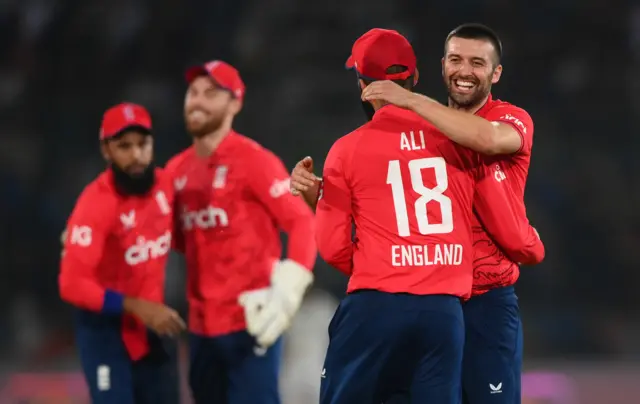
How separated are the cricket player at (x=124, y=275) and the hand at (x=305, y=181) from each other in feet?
4.35

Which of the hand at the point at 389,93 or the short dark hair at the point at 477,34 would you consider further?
the short dark hair at the point at 477,34

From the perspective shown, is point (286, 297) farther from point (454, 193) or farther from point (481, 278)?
point (454, 193)

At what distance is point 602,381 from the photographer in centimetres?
718

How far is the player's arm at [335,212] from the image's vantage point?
11.4 feet

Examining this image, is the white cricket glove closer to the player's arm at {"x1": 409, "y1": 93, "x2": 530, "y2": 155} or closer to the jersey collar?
the jersey collar

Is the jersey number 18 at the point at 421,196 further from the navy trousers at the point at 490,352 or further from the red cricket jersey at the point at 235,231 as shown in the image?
the red cricket jersey at the point at 235,231

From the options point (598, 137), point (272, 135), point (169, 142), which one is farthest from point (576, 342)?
point (169, 142)

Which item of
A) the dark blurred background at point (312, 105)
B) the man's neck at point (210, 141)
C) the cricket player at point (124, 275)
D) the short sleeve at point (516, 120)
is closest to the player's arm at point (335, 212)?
the short sleeve at point (516, 120)

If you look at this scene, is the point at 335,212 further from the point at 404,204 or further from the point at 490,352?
the point at 490,352

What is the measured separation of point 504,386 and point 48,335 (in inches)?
226

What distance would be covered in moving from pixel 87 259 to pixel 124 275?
235 millimetres

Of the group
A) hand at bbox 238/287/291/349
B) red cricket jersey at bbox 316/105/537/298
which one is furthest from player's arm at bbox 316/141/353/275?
hand at bbox 238/287/291/349

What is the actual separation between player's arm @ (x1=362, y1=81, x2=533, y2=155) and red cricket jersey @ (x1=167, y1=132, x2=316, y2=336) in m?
1.53

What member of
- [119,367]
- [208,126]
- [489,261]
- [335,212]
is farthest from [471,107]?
[119,367]
